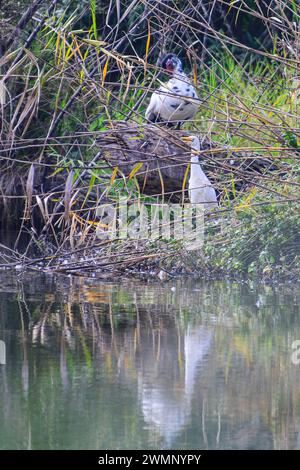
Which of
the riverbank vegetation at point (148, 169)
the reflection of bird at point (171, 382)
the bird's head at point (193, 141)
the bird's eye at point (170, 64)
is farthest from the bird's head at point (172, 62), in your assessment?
the reflection of bird at point (171, 382)

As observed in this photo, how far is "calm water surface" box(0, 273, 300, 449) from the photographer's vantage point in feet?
8.61

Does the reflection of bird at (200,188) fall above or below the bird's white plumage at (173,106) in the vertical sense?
below

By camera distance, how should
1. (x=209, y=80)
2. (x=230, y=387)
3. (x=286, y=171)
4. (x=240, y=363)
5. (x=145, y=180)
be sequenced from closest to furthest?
(x=230, y=387)
(x=240, y=363)
(x=286, y=171)
(x=145, y=180)
(x=209, y=80)

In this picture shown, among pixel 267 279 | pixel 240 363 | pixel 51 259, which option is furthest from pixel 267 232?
pixel 240 363

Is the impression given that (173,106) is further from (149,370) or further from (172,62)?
(149,370)

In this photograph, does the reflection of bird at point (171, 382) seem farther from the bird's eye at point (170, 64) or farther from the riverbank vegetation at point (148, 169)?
the bird's eye at point (170, 64)

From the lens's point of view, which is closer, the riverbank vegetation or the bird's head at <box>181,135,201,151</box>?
the riverbank vegetation

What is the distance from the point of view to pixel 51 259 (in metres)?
5.45

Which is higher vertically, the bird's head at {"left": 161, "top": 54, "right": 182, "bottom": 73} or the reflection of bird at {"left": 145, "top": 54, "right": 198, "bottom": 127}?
the bird's head at {"left": 161, "top": 54, "right": 182, "bottom": 73}

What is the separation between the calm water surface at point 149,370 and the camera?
2.62m

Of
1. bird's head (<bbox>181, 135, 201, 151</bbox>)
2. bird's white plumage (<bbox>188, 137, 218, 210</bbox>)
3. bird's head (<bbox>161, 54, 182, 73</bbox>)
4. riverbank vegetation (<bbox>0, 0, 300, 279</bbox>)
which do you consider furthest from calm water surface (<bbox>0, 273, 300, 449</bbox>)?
bird's head (<bbox>161, 54, 182, 73</bbox>)

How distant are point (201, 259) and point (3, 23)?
2.65 metres

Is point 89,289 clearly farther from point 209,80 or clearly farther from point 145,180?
point 209,80

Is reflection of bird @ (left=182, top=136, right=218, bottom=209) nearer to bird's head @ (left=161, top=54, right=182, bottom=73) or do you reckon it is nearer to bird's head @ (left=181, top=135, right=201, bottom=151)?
bird's head @ (left=181, top=135, right=201, bottom=151)
